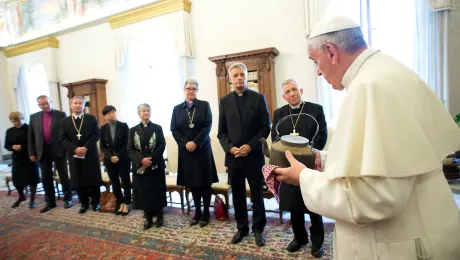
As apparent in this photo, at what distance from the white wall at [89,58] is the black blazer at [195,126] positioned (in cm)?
592

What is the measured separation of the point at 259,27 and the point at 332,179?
6218 millimetres

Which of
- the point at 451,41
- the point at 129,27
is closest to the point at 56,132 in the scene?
the point at 129,27

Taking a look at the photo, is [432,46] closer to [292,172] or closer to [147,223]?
[292,172]

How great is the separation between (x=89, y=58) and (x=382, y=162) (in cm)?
1029

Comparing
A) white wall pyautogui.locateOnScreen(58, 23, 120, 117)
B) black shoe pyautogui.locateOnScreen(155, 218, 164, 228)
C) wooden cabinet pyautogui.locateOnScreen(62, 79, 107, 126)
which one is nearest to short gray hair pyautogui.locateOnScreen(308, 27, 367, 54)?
black shoe pyautogui.locateOnScreen(155, 218, 164, 228)

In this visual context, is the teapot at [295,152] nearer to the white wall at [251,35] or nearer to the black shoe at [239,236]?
the black shoe at [239,236]

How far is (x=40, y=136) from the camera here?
4961 millimetres

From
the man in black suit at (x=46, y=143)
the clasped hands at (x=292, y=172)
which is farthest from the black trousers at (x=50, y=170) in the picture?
the clasped hands at (x=292, y=172)

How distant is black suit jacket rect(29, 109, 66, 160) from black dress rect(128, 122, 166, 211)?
1.84 meters

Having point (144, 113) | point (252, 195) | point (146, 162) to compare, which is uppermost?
point (144, 113)

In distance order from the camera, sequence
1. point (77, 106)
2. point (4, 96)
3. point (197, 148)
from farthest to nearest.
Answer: point (4, 96)
point (77, 106)
point (197, 148)

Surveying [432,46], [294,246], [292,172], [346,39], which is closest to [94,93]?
[294,246]

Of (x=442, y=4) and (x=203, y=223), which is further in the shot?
(x=442, y=4)

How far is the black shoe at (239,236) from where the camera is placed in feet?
10.7
